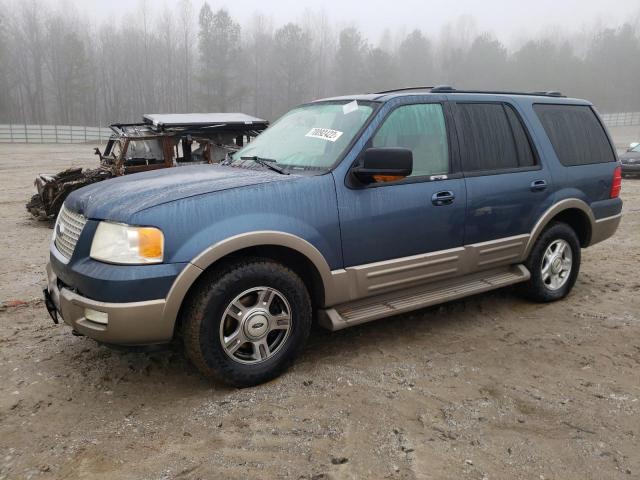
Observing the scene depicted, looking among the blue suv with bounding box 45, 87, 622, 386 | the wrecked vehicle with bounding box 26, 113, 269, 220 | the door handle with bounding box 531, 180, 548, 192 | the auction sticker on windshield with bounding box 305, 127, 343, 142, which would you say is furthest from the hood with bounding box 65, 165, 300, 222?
the wrecked vehicle with bounding box 26, 113, 269, 220

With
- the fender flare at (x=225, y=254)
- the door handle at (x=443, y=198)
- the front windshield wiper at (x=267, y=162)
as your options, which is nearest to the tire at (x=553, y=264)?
the door handle at (x=443, y=198)

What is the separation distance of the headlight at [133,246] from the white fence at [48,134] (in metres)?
43.9

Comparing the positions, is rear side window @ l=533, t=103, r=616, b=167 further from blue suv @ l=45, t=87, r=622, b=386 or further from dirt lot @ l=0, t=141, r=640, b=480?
dirt lot @ l=0, t=141, r=640, b=480

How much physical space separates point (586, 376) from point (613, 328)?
1.07 metres

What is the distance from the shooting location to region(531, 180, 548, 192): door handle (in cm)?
446

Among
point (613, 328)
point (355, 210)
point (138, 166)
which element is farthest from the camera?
point (138, 166)

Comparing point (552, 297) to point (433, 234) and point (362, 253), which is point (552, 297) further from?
point (362, 253)

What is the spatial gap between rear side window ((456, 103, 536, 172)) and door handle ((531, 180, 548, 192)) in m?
0.16

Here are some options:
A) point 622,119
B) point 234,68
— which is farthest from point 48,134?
point 622,119

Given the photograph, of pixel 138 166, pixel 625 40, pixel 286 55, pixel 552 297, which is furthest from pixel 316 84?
pixel 552 297

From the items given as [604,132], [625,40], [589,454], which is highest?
[625,40]

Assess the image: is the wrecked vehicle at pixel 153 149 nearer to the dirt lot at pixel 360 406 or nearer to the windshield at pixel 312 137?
the dirt lot at pixel 360 406

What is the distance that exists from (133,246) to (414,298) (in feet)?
6.62

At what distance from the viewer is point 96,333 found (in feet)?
9.75
